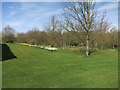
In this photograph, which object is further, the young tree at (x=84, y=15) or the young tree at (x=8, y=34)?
the young tree at (x=8, y=34)

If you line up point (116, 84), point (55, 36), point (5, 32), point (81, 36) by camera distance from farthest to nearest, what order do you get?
point (5, 32)
point (55, 36)
point (81, 36)
point (116, 84)

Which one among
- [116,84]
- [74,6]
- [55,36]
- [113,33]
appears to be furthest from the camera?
[55,36]

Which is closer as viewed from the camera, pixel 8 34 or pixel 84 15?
pixel 84 15

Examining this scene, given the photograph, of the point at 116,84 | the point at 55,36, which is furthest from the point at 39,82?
the point at 55,36

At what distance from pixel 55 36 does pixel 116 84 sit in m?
27.5

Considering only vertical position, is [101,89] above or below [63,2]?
below

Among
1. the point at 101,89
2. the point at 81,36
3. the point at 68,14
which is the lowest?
the point at 101,89

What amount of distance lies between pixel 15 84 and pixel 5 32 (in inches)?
2256

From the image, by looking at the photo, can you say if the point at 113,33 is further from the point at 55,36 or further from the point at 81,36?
the point at 81,36

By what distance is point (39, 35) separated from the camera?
42.8 meters

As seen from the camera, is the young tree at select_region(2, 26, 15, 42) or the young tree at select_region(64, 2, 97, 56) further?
the young tree at select_region(2, 26, 15, 42)

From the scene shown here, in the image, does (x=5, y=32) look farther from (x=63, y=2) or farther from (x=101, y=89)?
(x=101, y=89)

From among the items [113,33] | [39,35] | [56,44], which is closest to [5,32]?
[39,35]

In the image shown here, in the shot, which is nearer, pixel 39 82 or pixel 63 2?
pixel 39 82
